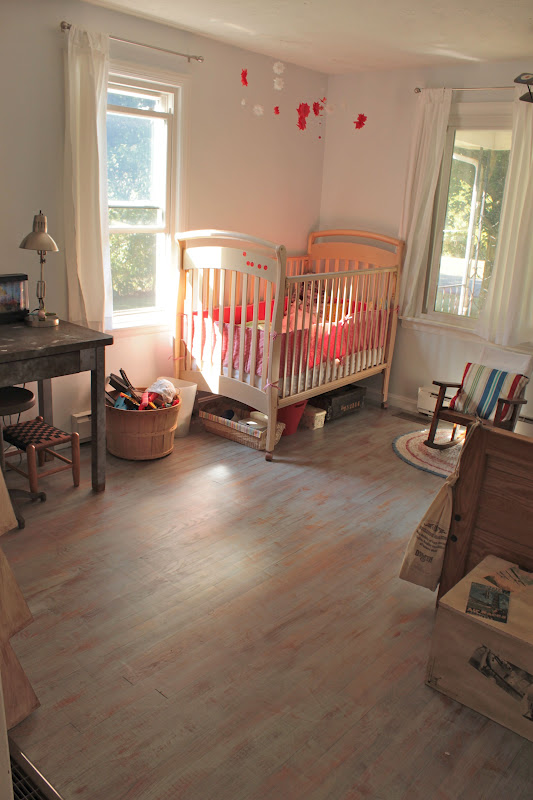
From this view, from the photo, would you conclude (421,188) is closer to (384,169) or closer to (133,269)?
(384,169)

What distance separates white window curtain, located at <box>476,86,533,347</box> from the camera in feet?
12.9

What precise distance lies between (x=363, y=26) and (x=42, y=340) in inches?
90.3

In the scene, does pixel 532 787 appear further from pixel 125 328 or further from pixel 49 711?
pixel 125 328

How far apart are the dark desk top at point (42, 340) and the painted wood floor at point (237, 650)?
0.77 metres

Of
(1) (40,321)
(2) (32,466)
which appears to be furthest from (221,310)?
(2) (32,466)

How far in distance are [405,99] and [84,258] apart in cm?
259

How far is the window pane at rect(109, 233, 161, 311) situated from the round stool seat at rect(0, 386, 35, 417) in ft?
3.46

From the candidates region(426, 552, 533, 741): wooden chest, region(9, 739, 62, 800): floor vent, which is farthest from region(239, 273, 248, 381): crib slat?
region(9, 739, 62, 800): floor vent

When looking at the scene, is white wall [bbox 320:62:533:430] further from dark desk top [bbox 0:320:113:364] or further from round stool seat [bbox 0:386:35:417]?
round stool seat [bbox 0:386:35:417]

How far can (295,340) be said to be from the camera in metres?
3.83

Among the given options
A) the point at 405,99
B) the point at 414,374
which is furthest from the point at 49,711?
the point at 405,99

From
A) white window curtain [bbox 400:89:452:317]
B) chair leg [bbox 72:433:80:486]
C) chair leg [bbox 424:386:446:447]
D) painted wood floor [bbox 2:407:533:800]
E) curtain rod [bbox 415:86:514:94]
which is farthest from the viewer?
white window curtain [bbox 400:89:452:317]

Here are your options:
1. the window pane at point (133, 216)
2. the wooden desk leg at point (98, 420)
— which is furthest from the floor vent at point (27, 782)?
the window pane at point (133, 216)

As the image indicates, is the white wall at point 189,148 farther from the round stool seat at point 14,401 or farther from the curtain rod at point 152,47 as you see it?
the round stool seat at point 14,401
